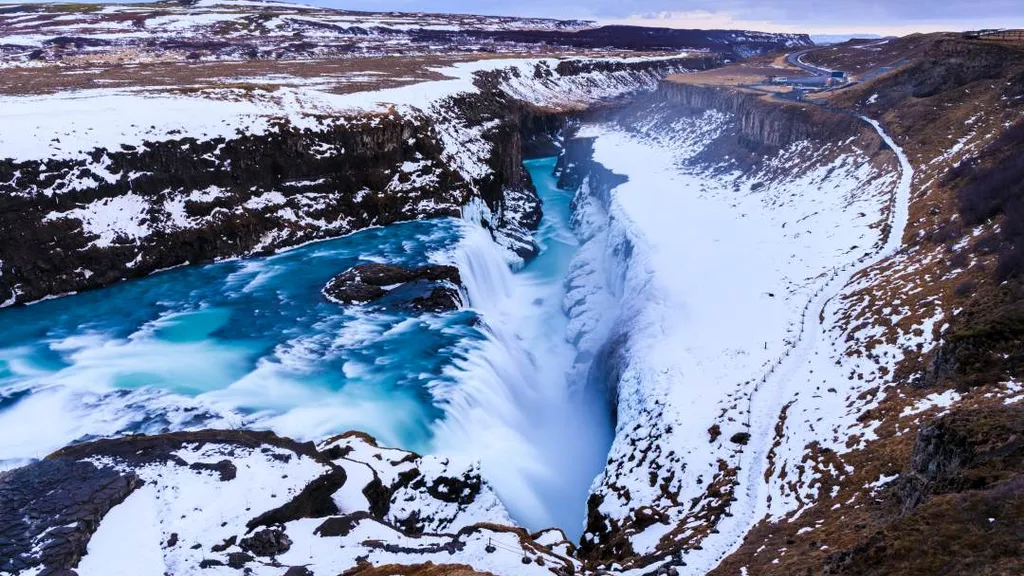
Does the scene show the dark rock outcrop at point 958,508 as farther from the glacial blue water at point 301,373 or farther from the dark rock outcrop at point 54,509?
the dark rock outcrop at point 54,509

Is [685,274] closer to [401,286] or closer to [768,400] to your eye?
[768,400]

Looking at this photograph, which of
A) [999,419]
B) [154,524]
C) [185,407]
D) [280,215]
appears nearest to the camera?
[999,419]

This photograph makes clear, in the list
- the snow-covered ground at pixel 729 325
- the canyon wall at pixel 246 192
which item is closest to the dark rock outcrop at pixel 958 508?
the snow-covered ground at pixel 729 325

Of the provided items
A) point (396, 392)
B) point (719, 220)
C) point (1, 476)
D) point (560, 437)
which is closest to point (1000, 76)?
point (719, 220)

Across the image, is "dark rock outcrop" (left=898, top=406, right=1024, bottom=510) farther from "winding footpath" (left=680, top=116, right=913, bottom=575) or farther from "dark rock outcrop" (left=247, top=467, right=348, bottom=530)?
"dark rock outcrop" (left=247, top=467, right=348, bottom=530)

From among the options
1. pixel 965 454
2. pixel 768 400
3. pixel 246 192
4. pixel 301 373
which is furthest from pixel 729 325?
pixel 246 192

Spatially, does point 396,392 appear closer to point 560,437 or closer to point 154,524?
point 560,437

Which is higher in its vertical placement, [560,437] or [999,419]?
[999,419]
